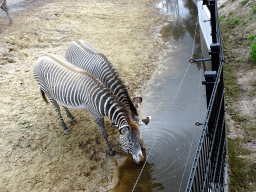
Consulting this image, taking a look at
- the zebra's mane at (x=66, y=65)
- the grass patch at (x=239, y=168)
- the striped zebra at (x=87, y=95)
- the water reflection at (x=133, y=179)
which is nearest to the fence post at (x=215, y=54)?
the grass patch at (x=239, y=168)

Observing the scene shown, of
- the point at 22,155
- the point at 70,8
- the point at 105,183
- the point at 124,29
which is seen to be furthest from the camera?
the point at 70,8

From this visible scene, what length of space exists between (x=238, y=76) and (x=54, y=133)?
482cm

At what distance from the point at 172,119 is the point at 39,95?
4161 mm

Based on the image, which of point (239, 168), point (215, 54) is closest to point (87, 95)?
point (215, 54)

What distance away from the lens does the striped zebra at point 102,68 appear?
15.3 feet

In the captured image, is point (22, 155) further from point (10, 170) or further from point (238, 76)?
point (238, 76)

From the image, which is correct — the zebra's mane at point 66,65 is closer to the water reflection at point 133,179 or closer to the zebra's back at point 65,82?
the zebra's back at point 65,82

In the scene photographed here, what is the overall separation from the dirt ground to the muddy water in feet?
1.54

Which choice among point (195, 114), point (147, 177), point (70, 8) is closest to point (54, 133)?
point (147, 177)

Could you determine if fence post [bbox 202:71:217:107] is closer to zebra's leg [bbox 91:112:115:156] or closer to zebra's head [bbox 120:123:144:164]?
zebra's head [bbox 120:123:144:164]

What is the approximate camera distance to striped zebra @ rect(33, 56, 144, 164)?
13.3 ft

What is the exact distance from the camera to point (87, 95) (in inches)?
177

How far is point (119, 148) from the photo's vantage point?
4.99m

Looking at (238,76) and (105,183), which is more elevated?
(238,76)
